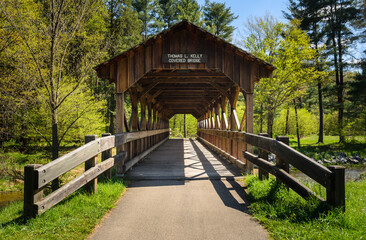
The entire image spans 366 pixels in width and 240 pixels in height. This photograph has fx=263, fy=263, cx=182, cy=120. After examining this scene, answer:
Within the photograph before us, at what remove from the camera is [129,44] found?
22.1m

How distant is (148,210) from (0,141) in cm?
1522

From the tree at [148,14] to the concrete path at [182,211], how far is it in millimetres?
25266

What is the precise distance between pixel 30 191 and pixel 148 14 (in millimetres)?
28235

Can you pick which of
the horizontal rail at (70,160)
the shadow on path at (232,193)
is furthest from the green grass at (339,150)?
the horizontal rail at (70,160)

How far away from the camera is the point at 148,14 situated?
92.8 feet

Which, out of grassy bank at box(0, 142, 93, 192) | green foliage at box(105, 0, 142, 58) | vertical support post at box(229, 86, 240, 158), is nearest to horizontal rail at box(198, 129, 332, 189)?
vertical support post at box(229, 86, 240, 158)

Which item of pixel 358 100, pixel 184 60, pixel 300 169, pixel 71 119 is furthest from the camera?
pixel 358 100

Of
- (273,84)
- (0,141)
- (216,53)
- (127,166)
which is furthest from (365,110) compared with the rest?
(0,141)

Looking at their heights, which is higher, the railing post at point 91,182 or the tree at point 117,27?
the tree at point 117,27

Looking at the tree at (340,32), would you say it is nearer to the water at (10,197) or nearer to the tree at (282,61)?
the tree at (282,61)

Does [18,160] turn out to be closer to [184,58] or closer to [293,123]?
[184,58]

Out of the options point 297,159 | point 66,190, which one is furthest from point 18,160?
point 297,159

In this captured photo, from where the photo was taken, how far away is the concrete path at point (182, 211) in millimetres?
2992

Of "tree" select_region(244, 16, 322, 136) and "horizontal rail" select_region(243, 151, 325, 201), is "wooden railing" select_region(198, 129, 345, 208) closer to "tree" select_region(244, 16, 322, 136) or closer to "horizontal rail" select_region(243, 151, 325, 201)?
"horizontal rail" select_region(243, 151, 325, 201)
